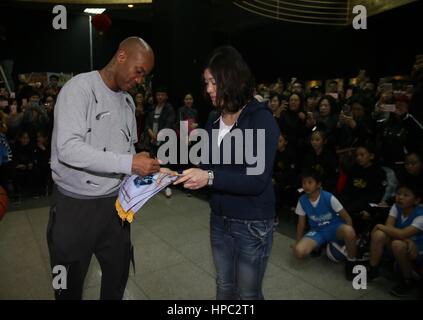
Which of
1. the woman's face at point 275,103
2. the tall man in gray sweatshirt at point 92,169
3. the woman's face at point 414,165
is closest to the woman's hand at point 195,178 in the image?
the tall man in gray sweatshirt at point 92,169

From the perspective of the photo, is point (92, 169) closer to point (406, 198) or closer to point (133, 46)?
point (133, 46)

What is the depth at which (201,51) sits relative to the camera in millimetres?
6047

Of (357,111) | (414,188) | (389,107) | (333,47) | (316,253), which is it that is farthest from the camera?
(333,47)

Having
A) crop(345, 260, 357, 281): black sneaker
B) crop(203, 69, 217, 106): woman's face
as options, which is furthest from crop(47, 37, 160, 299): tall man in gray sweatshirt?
crop(345, 260, 357, 281): black sneaker

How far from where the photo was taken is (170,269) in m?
2.80

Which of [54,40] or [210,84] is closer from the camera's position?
[210,84]

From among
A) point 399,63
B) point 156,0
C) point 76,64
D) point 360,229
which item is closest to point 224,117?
point 360,229

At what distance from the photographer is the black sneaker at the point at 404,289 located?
2432mm

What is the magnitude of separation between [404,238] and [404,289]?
361 mm

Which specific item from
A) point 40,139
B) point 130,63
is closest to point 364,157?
point 130,63

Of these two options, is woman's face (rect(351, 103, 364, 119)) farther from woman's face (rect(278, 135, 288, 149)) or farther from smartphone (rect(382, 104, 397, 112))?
woman's face (rect(278, 135, 288, 149))

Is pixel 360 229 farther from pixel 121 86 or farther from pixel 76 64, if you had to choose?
pixel 76 64

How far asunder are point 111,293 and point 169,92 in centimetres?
474

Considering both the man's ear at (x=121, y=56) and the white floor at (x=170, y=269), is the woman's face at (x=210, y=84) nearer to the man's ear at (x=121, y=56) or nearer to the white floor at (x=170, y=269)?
the man's ear at (x=121, y=56)
